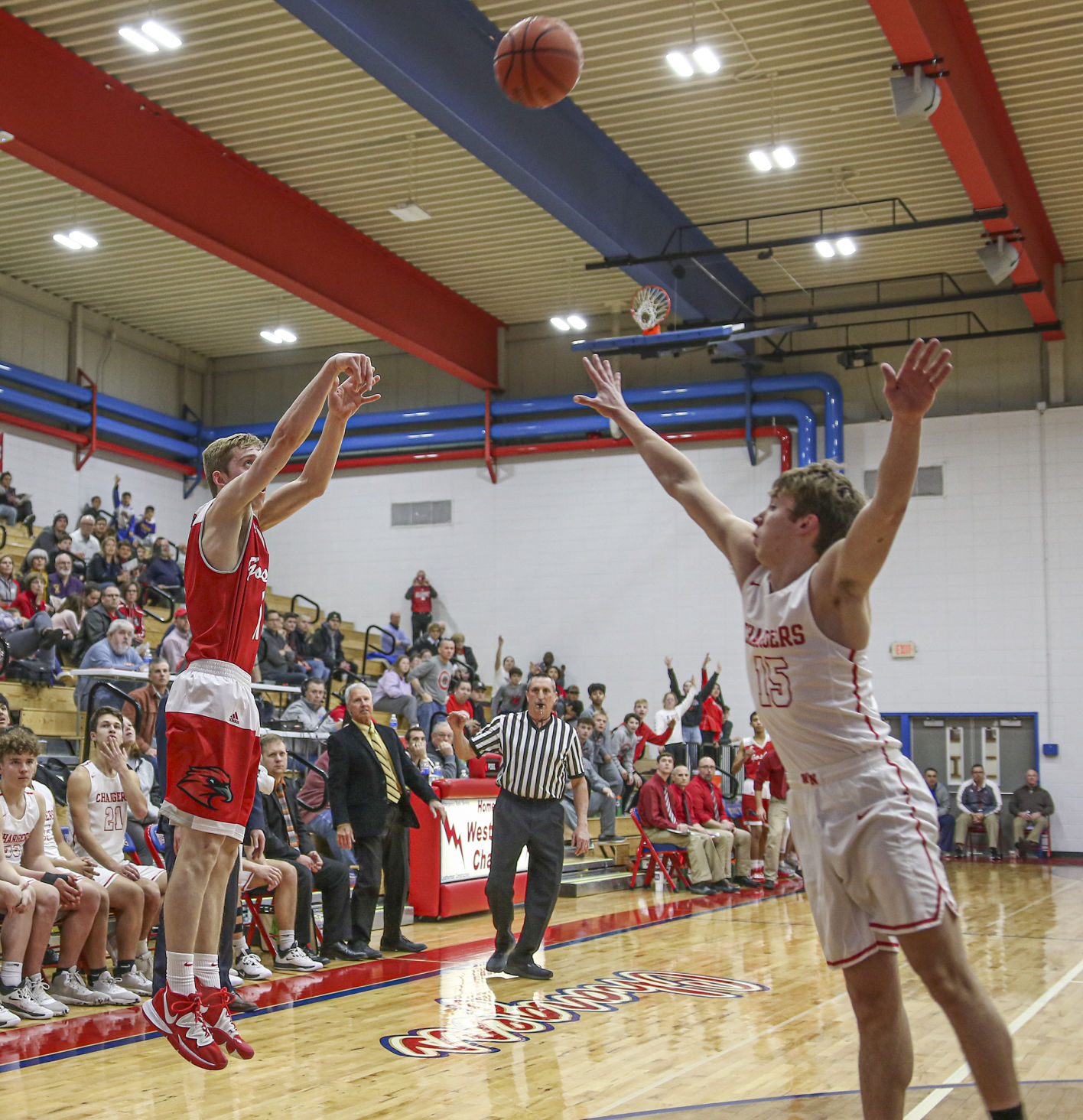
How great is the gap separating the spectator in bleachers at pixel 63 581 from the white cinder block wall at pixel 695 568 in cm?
784

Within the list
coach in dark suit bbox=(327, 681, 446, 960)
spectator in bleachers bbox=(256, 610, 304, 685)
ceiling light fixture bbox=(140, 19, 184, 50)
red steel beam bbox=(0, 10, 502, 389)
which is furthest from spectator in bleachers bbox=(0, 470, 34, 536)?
coach in dark suit bbox=(327, 681, 446, 960)

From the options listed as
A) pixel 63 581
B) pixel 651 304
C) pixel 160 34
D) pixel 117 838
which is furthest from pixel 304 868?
pixel 651 304

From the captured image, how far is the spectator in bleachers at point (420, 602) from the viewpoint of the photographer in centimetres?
2083

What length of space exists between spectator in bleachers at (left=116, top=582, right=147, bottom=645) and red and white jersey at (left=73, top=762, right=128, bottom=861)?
654 cm

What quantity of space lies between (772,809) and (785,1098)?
369 inches

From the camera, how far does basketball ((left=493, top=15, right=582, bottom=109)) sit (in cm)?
744

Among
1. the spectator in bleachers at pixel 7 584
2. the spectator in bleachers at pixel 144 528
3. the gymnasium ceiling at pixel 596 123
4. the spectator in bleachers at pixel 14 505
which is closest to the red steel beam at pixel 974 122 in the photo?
the gymnasium ceiling at pixel 596 123

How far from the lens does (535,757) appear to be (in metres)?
8.29

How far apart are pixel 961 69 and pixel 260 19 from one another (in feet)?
22.8

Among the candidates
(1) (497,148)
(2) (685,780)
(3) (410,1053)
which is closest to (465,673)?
(2) (685,780)

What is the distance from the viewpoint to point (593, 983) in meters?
7.92

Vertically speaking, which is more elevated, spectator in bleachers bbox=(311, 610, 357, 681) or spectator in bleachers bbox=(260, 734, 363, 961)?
spectator in bleachers bbox=(311, 610, 357, 681)

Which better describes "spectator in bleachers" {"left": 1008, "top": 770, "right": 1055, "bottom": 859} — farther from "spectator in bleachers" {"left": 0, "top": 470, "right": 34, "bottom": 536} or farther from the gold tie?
"spectator in bleachers" {"left": 0, "top": 470, "right": 34, "bottom": 536}

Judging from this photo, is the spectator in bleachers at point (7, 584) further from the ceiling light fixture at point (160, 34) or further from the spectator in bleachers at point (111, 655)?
the ceiling light fixture at point (160, 34)
